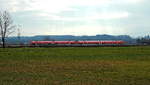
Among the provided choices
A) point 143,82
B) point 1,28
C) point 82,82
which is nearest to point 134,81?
point 143,82

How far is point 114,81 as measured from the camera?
17.3 m

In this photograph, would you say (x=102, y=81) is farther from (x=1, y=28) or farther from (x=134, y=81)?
(x=1, y=28)

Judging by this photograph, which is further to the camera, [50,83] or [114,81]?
[114,81]

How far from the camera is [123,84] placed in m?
16.1

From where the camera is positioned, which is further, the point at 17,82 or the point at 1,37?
the point at 1,37

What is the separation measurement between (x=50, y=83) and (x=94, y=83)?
2.13 m

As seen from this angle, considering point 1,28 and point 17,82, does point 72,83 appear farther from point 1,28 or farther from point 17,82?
point 1,28

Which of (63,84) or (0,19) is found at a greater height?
(0,19)

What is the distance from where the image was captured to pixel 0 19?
9144 centimetres

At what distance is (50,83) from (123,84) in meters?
3.48

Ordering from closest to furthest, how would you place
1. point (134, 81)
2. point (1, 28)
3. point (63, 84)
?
point (63, 84), point (134, 81), point (1, 28)

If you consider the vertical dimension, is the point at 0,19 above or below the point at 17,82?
above

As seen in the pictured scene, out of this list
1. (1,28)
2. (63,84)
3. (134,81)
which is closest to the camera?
(63,84)

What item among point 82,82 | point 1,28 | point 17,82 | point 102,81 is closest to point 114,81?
point 102,81
